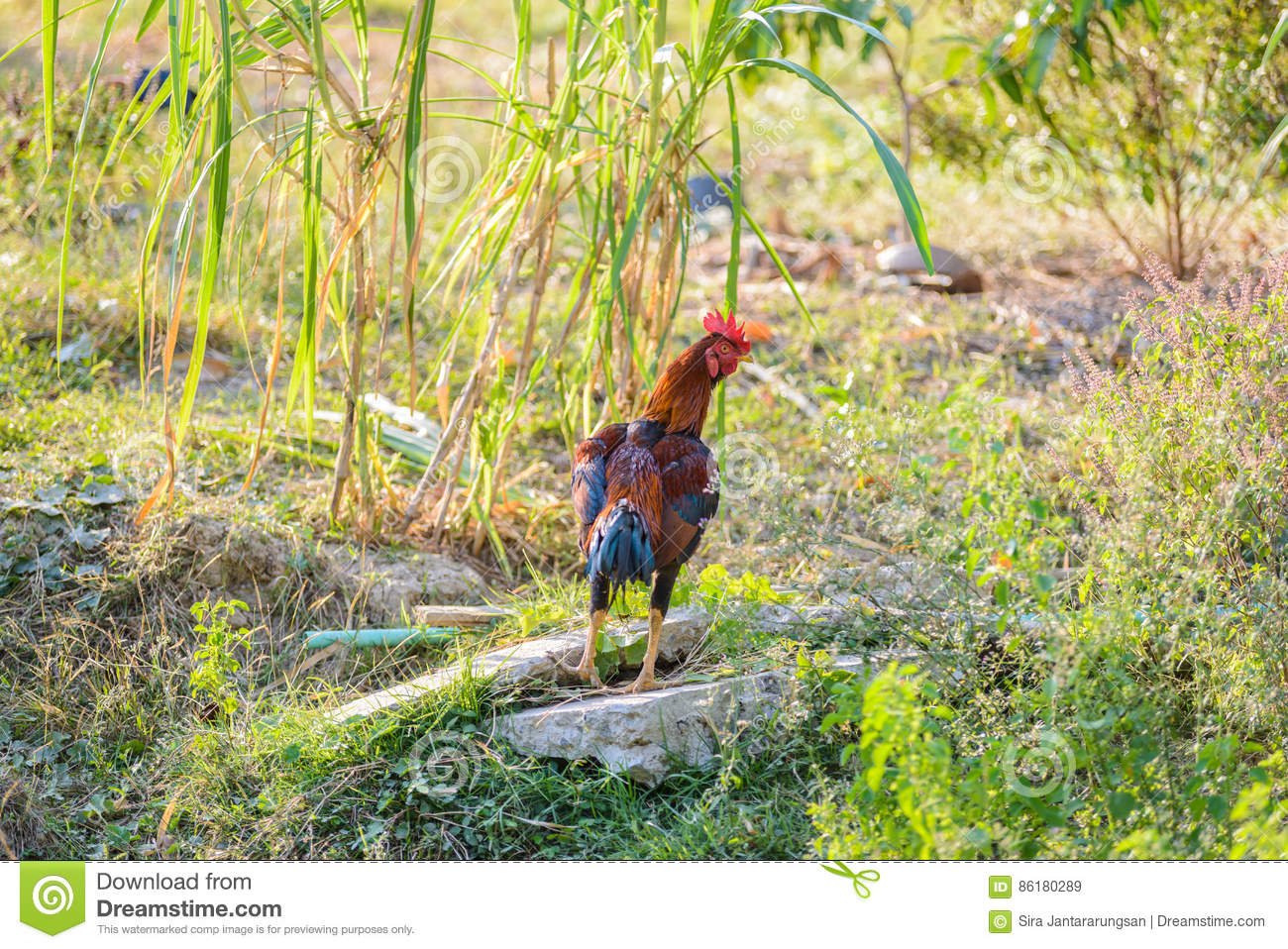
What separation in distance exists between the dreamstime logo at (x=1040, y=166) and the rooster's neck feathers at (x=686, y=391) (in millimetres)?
3680

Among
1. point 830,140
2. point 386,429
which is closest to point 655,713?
point 386,429

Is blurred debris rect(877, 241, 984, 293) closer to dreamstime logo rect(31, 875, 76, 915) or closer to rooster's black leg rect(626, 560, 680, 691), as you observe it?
rooster's black leg rect(626, 560, 680, 691)

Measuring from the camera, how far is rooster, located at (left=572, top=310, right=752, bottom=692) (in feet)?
7.43

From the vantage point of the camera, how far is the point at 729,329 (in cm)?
249

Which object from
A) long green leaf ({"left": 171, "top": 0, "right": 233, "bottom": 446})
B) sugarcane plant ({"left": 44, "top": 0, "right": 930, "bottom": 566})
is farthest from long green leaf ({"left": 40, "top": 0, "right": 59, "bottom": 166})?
long green leaf ({"left": 171, "top": 0, "right": 233, "bottom": 446})

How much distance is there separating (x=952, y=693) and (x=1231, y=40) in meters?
3.86

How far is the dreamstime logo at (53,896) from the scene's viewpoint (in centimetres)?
171

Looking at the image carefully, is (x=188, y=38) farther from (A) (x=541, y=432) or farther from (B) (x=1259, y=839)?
(B) (x=1259, y=839)

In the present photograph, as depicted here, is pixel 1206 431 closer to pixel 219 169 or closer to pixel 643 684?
pixel 643 684

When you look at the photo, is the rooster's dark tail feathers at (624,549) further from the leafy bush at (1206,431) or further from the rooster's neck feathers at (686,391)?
the leafy bush at (1206,431)

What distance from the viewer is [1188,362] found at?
2.39 m

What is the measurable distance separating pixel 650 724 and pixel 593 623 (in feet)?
0.85

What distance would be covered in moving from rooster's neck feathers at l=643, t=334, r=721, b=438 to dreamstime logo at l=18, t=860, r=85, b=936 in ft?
4.82

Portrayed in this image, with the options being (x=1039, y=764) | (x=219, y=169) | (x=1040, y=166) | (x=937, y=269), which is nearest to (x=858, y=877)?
(x=1039, y=764)
